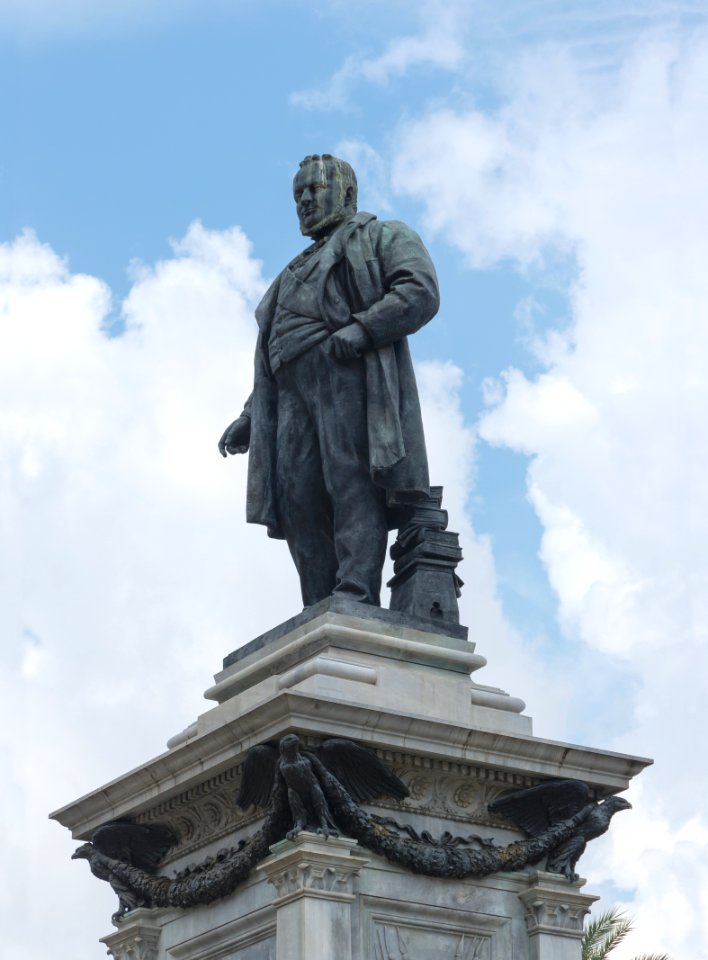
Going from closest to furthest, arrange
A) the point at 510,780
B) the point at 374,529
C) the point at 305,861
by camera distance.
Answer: the point at 305,861 < the point at 510,780 < the point at 374,529

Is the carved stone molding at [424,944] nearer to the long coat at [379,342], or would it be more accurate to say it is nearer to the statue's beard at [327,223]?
the long coat at [379,342]

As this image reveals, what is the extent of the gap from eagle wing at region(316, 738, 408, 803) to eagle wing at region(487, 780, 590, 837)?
846 millimetres

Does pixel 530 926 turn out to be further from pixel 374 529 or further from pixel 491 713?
pixel 374 529

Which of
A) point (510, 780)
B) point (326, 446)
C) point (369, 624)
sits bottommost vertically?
point (510, 780)

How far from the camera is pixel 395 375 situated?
646 inches

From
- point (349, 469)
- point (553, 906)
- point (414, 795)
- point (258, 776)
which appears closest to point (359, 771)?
point (414, 795)

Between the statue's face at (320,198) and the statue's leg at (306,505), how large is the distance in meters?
1.17

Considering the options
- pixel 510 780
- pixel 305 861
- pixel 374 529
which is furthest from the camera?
pixel 374 529

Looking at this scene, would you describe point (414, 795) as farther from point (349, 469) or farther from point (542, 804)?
point (349, 469)

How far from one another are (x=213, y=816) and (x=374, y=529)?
2402 mm

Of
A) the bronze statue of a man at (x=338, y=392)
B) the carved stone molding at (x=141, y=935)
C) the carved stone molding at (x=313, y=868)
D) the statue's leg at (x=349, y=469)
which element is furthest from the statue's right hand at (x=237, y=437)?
the carved stone molding at (x=313, y=868)

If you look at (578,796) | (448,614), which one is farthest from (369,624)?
(578,796)

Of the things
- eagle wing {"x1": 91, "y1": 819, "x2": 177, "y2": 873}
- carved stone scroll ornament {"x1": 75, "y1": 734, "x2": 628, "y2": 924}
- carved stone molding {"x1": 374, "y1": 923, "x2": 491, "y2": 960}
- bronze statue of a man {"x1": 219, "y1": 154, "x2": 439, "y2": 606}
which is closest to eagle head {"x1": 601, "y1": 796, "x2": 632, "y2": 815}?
carved stone scroll ornament {"x1": 75, "y1": 734, "x2": 628, "y2": 924}

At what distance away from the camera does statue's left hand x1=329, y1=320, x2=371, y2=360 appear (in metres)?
16.1
